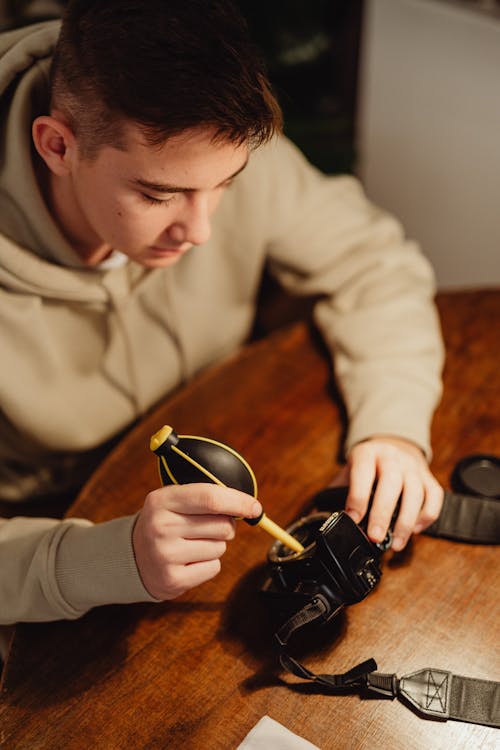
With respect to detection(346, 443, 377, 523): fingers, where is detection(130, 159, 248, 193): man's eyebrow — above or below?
above

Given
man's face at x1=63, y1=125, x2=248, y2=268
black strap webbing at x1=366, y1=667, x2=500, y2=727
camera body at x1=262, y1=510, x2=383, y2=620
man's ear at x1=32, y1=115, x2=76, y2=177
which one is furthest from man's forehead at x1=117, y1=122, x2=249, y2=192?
black strap webbing at x1=366, y1=667, x2=500, y2=727

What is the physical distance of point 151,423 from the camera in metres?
1.21

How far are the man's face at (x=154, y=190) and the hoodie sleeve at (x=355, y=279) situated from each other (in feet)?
1.19

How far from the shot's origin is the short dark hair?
87 cm

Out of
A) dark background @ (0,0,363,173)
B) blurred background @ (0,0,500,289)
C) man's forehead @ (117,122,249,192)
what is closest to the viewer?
man's forehead @ (117,122,249,192)

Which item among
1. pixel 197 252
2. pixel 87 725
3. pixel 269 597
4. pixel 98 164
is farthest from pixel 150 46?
pixel 87 725

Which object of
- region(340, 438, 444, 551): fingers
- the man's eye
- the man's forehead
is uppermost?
the man's forehead

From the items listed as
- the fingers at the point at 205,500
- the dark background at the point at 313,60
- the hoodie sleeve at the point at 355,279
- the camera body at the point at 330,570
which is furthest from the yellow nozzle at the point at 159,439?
the dark background at the point at 313,60

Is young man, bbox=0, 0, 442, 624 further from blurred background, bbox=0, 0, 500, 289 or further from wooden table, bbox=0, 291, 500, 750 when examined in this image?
blurred background, bbox=0, 0, 500, 289

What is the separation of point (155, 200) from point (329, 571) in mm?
535

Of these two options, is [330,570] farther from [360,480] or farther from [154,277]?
[154,277]

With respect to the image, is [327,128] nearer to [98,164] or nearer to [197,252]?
[197,252]

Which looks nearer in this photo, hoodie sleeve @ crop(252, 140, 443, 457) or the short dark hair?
the short dark hair

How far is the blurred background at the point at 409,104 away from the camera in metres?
1.87
